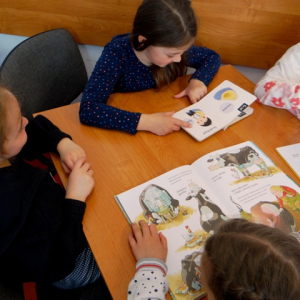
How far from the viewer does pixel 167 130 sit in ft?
2.97

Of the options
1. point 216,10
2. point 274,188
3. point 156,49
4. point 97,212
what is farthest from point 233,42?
point 97,212

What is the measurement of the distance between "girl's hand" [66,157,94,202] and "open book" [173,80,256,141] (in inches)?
13.2

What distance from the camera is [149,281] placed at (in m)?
0.57

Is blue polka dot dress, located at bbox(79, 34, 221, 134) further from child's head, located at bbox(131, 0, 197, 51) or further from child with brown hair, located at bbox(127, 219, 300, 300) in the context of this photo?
child with brown hair, located at bbox(127, 219, 300, 300)

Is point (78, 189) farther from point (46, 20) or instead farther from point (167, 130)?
point (46, 20)

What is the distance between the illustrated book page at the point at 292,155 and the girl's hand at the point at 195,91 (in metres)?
0.33

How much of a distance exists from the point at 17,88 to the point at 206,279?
36.2 inches

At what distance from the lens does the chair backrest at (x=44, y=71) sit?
1.06 meters

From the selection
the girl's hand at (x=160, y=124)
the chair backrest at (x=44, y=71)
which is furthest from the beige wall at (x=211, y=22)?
the girl's hand at (x=160, y=124)

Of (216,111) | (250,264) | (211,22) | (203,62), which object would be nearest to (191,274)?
(250,264)

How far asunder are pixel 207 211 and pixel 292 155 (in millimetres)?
347

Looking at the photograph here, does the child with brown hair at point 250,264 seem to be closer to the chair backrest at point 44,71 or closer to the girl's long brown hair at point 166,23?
the girl's long brown hair at point 166,23

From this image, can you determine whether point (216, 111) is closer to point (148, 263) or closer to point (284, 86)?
point (284, 86)

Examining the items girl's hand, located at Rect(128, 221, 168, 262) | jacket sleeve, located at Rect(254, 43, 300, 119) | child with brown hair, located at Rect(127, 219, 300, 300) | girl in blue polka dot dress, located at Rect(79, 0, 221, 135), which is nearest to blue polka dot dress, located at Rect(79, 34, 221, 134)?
girl in blue polka dot dress, located at Rect(79, 0, 221, 135)
